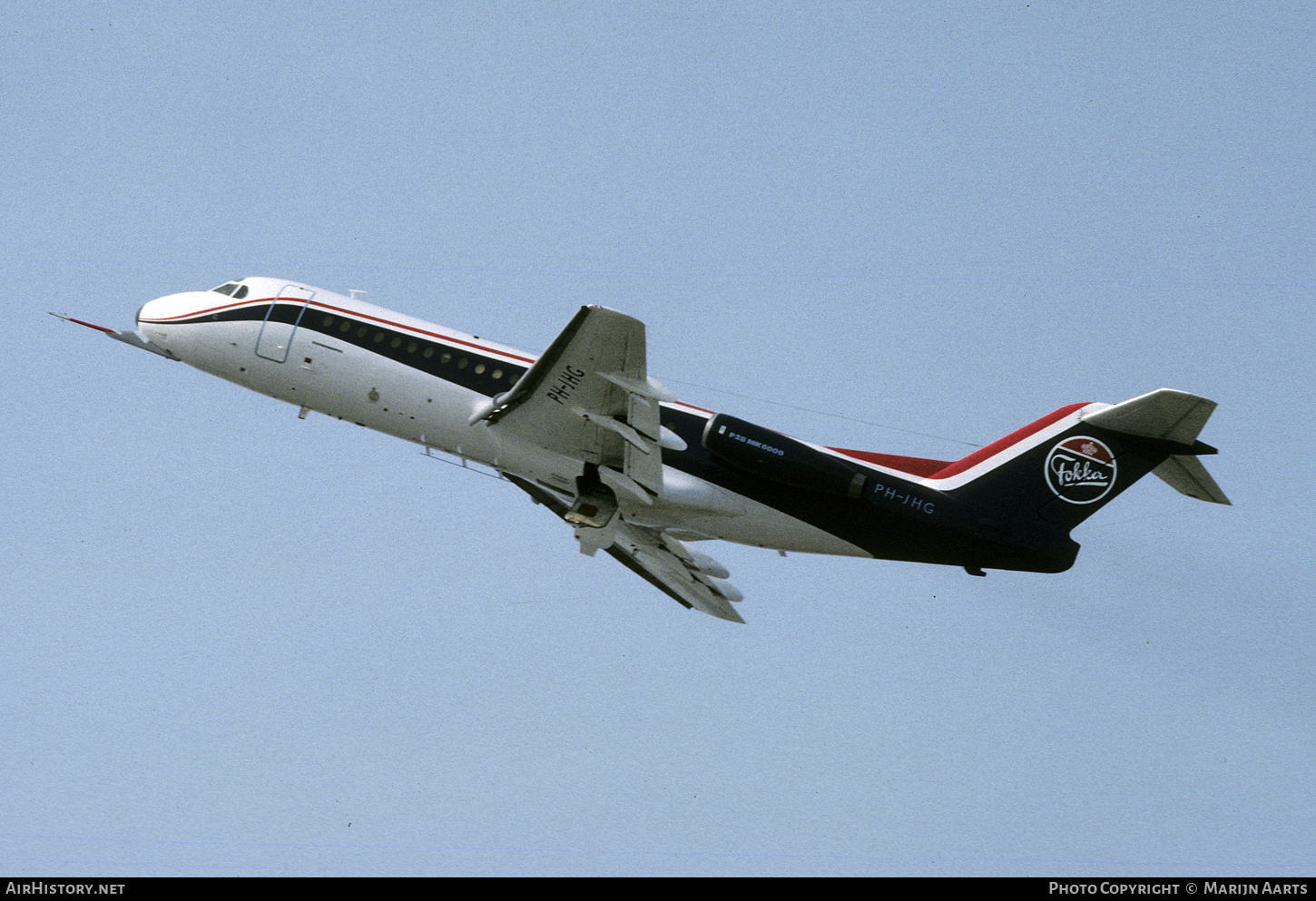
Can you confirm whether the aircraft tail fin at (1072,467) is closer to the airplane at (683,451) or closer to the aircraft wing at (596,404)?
the airplane at (683,451)

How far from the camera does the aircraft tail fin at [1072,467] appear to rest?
27.9 m

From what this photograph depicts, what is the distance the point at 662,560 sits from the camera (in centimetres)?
3312

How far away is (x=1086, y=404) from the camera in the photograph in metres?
29.0

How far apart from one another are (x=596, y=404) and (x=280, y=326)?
29.5ft

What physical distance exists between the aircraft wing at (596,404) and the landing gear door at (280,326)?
5673 mm

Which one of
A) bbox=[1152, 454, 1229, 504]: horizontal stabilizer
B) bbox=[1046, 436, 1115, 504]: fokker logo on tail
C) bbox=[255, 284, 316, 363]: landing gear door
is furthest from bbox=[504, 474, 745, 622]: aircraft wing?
bbox=[1152, 454, 1229, 504]: horizontal stabilizer

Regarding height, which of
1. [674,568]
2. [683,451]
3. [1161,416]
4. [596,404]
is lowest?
[674,568]

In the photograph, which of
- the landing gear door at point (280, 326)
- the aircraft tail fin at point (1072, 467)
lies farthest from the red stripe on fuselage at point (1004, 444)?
the landing gear door at point (280, 326)

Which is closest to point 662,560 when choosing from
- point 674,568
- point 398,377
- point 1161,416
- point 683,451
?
point 674,568

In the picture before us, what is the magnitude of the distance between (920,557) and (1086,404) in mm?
5094

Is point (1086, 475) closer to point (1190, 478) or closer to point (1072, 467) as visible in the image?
point (1072, 467)
